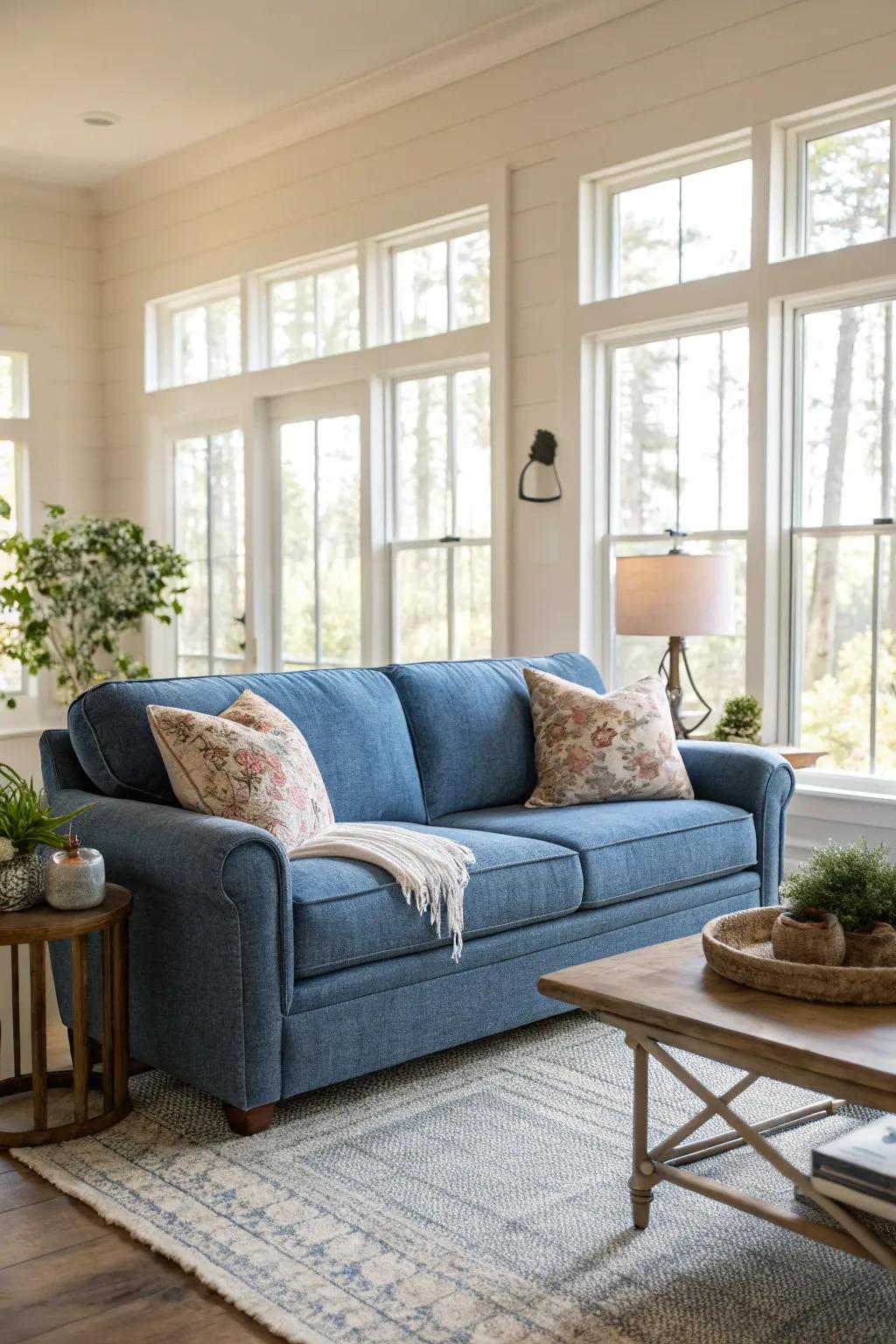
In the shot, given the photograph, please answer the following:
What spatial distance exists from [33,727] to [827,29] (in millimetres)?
5007

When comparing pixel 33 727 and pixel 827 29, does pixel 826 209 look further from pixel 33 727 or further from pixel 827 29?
pixel 33 727

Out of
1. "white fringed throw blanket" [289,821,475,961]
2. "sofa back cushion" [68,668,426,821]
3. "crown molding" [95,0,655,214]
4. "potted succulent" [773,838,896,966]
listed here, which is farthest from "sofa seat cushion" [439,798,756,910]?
"crown molding" [95,0,655,214]

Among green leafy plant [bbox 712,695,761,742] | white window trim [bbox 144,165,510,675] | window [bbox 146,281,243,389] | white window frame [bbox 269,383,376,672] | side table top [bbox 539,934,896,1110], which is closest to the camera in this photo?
side table top [bbox 539,934,896,1110]

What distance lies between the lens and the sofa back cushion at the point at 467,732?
378 centimetres

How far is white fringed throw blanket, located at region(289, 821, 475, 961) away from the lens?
9.43 ft

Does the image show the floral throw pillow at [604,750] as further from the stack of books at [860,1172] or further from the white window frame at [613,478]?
the stack of books at [860,1172]

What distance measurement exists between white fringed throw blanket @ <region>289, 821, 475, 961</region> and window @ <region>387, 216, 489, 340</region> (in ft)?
9.48

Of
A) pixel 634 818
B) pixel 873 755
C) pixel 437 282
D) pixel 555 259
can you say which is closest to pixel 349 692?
pixel 634 818

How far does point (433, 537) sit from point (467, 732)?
1855mm

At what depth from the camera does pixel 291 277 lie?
6.12 m

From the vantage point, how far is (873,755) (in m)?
4.18

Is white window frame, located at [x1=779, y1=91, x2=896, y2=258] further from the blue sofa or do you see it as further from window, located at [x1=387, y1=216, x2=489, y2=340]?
the blue sofa

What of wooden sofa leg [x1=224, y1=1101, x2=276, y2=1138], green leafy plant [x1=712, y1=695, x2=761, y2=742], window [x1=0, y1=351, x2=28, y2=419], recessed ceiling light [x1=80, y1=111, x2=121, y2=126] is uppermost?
recessed ceiling light [x1=80, y1=111, x2=121, y2=126]

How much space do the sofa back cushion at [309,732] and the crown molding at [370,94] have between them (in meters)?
2.59
